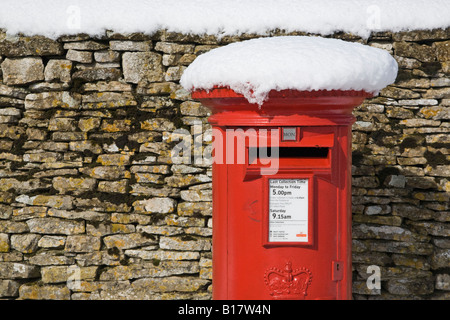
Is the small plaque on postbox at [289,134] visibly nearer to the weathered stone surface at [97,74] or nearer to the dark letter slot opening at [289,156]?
the dark letter slot opening at [289,156]

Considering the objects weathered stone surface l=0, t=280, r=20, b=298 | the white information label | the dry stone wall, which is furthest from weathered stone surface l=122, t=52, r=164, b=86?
the white information label

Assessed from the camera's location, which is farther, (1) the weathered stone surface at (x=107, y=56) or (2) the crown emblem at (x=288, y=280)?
(1) the weathered stone surface at (x=107, y=56)

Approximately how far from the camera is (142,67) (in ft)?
15.1

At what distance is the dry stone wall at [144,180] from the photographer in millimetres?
4586

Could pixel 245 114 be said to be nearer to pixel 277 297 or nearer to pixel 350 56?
pixel 350 56

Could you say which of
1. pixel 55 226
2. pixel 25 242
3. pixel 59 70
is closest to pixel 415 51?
pixel 59 70

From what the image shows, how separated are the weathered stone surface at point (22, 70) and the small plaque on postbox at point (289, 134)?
8.06 ft

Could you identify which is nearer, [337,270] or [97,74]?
[337,270]

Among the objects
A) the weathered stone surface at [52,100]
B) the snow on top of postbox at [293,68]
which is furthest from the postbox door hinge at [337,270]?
the weathered stone surface at [52,100]

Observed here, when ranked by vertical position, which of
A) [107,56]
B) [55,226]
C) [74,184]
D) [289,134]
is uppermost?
[107,56]

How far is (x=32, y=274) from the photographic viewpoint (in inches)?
183

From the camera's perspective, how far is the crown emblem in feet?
10.0

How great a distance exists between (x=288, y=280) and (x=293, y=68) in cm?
108

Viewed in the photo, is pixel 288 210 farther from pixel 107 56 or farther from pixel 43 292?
pixel 43 292
